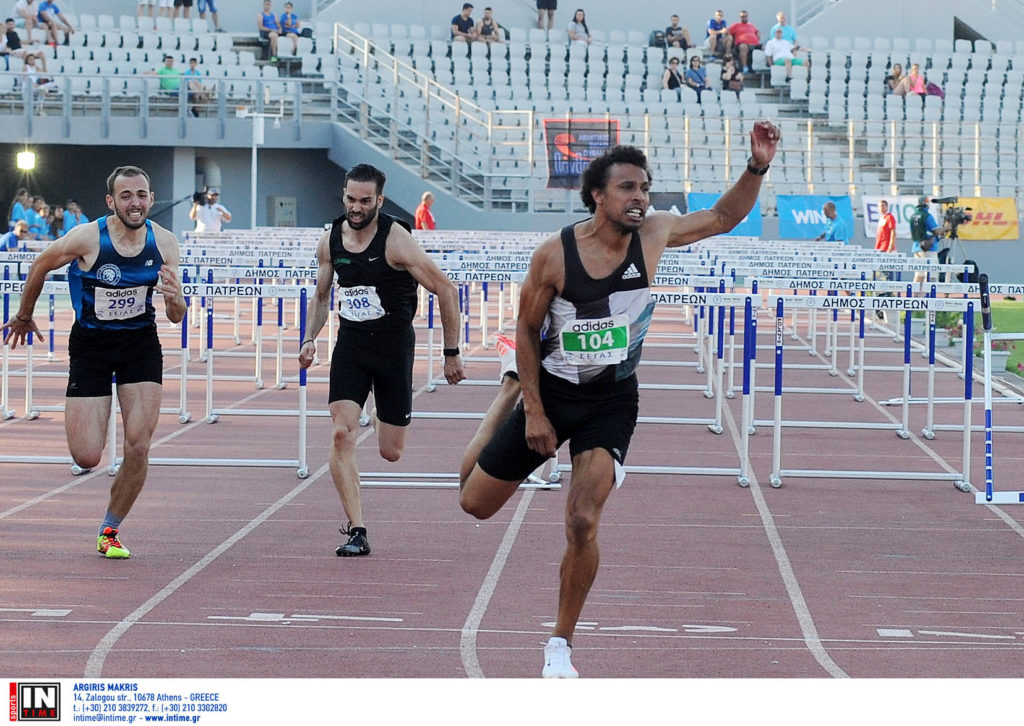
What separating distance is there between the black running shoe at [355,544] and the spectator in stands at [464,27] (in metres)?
29.7

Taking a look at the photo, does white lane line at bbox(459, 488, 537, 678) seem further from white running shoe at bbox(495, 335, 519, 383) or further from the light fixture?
the light fixture

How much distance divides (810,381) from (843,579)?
9461mm

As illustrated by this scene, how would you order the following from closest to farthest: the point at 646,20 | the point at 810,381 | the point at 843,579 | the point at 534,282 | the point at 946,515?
the point at 534,282 < the point at 843,579 < the point at 946,515 < the point at 810,381 < the point at 646,20

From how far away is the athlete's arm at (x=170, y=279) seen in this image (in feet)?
24.7

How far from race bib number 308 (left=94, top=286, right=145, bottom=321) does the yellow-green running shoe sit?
3.30 feet

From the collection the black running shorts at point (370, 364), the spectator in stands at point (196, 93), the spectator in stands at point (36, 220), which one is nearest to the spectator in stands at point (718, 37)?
the spectator in stands at point (196, 93)

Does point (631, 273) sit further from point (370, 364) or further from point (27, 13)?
point (27, 13)

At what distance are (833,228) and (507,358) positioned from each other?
21345 mm

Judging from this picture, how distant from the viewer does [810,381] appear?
17031 mm

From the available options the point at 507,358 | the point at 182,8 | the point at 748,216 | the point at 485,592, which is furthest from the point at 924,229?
the point at 182,8

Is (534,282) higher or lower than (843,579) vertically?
higher

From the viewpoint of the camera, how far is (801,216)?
3303 cm

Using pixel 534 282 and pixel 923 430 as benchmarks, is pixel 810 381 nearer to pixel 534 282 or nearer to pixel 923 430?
pixel 923 430
